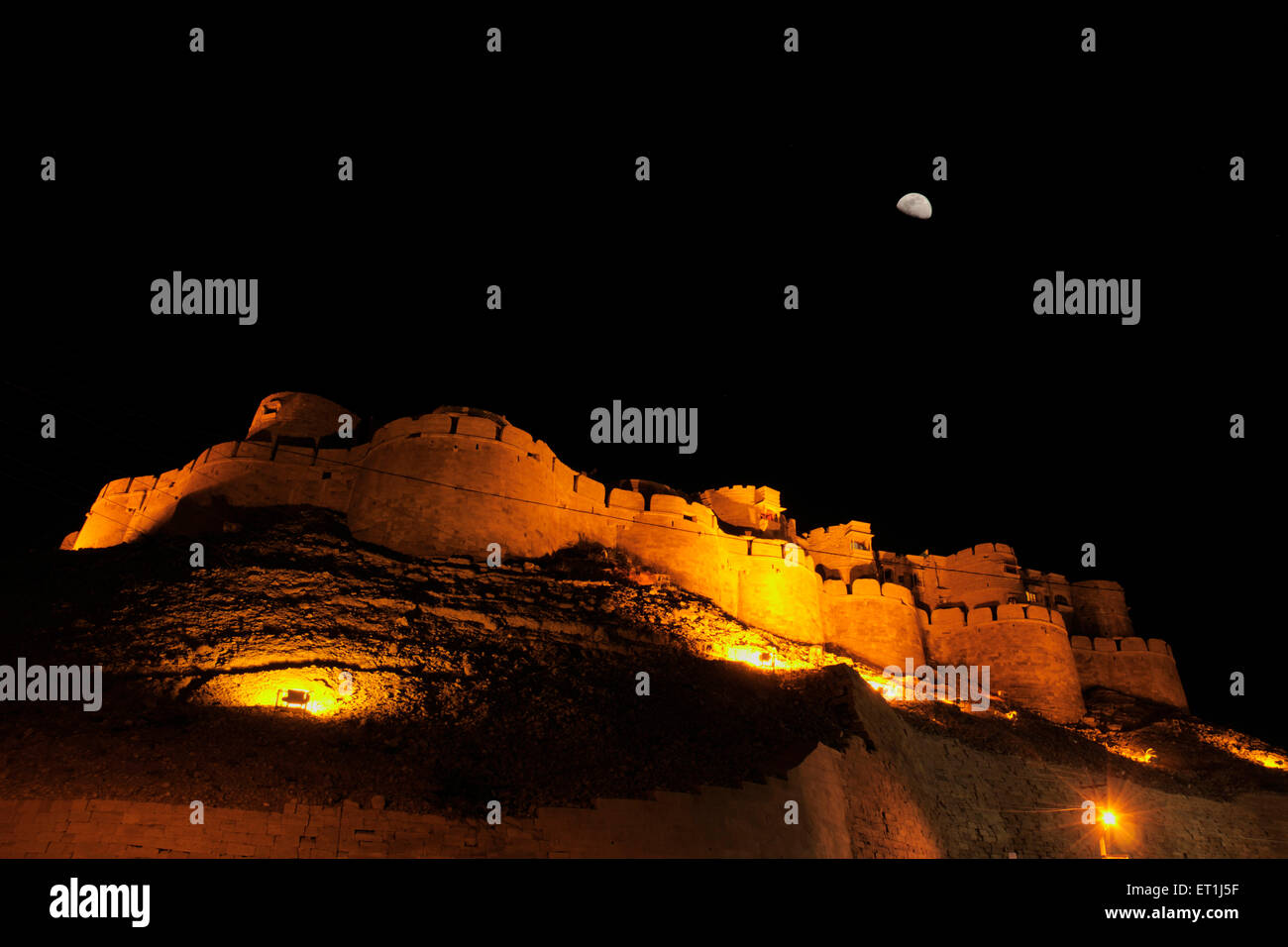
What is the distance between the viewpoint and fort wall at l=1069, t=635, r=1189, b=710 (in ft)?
103

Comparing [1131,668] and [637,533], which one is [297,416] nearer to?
[637,533]

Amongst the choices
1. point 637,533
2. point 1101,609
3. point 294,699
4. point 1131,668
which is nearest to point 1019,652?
point 1131,668

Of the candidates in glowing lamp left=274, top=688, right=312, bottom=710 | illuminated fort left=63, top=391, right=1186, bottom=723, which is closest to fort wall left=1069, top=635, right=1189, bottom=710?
illuminated fort left=63, top=391, right=1186, bottom=723

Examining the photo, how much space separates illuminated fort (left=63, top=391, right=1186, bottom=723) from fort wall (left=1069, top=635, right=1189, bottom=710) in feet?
0.20

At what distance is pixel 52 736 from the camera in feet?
37.8

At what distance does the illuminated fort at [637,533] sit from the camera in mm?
23438

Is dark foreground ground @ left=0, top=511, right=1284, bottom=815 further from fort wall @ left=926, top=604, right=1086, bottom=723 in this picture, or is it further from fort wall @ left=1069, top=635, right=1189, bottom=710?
fort wall @ left=1069, top=635, right=1189, bottom=710

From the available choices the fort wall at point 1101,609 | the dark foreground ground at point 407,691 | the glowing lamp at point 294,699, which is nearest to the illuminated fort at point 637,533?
the fort wall at point 1101,609

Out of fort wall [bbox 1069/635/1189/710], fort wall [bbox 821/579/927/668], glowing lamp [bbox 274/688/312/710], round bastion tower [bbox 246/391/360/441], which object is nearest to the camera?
glowing lamp [bbox 274/688/312/710]

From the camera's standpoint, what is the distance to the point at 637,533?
89.5 feet

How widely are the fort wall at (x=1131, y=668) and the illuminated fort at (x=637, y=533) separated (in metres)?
0.06

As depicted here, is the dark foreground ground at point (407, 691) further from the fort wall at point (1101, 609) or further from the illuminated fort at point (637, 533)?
the fort wall at point (1101, 609)
